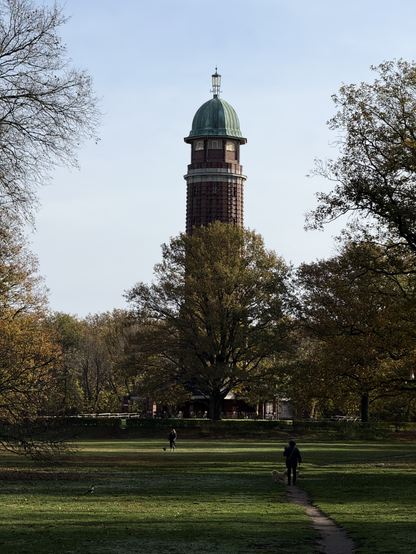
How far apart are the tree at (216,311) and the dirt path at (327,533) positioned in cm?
3887

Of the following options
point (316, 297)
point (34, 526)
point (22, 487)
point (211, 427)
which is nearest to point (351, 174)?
point (22, 487)

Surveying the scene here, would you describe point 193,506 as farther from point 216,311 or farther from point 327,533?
point 216,311

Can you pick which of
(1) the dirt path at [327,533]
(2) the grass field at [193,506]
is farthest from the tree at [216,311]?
(1) the dirt path at [327,533]

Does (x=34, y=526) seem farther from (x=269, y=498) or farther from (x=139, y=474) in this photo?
(x=139, y=474)

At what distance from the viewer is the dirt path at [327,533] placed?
1442cm

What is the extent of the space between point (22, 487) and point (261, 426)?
38560 mm

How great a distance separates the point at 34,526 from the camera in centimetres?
1576

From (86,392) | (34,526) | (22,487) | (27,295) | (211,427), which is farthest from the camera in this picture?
(86,392)

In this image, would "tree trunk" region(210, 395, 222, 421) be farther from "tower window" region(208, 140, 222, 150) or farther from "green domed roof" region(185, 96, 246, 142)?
"green domed roof" region(185, 96, 246, 142)

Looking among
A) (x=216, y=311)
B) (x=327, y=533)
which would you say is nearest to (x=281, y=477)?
(x=327, y=533)

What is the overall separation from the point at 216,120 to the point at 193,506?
292 ft

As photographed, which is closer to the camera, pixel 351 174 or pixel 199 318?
pixel 351 174

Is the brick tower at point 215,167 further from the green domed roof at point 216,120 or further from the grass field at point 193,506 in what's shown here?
the grass field at point 193,506

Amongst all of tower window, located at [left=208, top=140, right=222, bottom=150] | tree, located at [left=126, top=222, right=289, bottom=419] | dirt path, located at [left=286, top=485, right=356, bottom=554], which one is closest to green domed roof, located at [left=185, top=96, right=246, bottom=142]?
tower window, located at [left=208, top=140, right=222, bottom=150]
